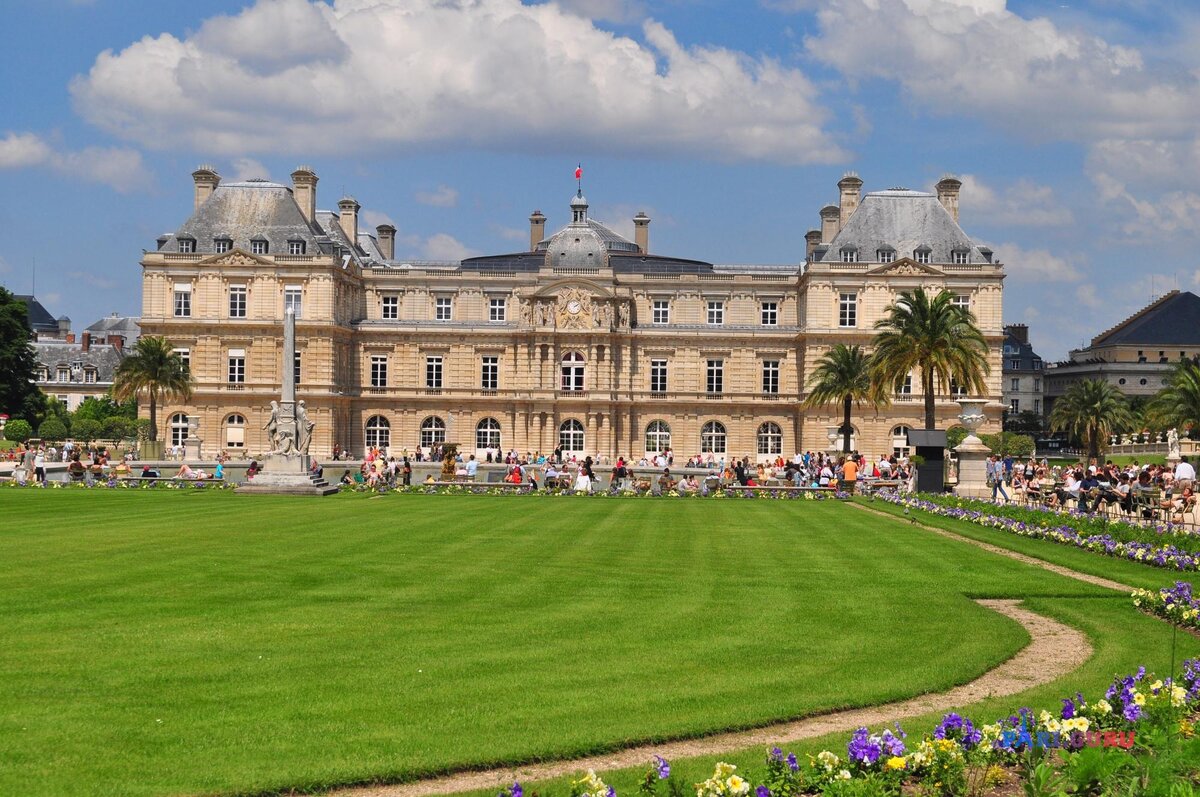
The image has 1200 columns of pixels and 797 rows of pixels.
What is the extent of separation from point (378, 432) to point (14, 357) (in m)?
23.6

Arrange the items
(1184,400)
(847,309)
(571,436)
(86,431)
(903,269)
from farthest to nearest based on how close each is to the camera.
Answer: (86,431) → (571,436) → (847,309) → (903,269) → (1184,400)

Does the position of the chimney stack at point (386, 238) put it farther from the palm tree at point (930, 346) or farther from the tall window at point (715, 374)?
the palm tree at point (930, 346)

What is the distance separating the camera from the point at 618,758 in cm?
1114

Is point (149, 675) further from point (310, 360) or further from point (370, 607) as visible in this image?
point (310, 360)

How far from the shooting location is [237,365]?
3322 inches

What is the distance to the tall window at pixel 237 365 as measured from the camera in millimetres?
84312

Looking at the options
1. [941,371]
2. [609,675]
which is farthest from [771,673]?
[941,371]

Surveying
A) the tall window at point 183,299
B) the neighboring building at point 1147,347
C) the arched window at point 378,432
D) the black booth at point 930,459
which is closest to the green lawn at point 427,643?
the black booth at point 930,459

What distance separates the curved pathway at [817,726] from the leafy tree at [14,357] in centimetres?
7827

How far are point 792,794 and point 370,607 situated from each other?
923cm

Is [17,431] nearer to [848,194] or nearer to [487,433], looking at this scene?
[487,433]

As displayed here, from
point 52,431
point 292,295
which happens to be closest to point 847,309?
point 292,295

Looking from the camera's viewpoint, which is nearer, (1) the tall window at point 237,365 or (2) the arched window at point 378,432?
(1) the tall window at point 237,365

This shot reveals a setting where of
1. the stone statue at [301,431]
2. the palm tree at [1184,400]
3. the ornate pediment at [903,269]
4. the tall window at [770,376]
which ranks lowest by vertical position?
the stone statue at [301,431]
